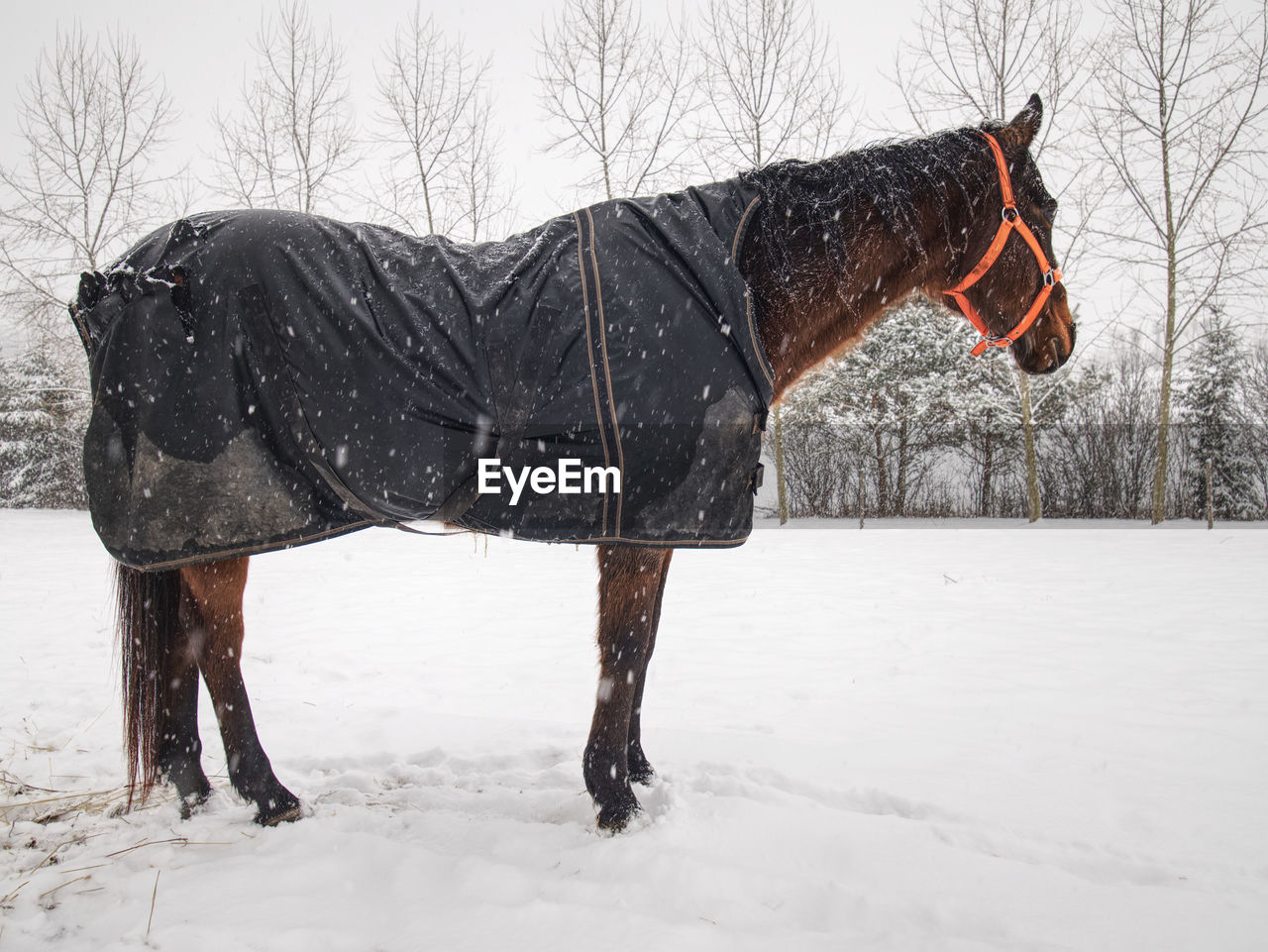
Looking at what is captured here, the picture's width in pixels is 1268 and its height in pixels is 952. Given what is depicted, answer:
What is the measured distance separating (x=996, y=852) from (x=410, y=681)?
2714 mm

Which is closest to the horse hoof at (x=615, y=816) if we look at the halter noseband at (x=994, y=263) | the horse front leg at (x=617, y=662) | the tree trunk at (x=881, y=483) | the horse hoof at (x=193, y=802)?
the horse front leg at (x=617, y=662)

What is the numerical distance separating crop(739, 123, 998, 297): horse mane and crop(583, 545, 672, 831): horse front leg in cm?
98

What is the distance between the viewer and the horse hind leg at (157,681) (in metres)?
2.10

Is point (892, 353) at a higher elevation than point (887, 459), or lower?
higher

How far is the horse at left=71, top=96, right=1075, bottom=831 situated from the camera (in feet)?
6.68

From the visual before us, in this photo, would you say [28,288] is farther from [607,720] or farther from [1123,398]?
[1123,398]

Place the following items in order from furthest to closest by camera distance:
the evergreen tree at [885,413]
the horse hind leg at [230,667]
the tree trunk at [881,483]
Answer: the tree trunk at [881,483] < the evergreen tree at [885,413] < the horse hind leg at [230,667]

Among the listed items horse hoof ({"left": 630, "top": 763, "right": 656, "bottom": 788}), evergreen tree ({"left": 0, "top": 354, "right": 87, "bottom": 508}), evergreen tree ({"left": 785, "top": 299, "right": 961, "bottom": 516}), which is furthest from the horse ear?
evergreen tree ({"left": 0, "top": 354, "right": 87, "bottom": 508})

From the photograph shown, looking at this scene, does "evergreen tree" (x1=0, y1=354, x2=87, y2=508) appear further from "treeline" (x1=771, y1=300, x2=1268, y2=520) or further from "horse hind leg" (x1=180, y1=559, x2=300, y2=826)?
"horse hind leg" (x1=180, y1=559, x2=300, y2=826)

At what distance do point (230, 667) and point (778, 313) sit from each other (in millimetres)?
1979

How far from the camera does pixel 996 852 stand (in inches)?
75.4

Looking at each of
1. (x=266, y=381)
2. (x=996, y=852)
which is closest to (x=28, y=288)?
(x=266, y=381)
